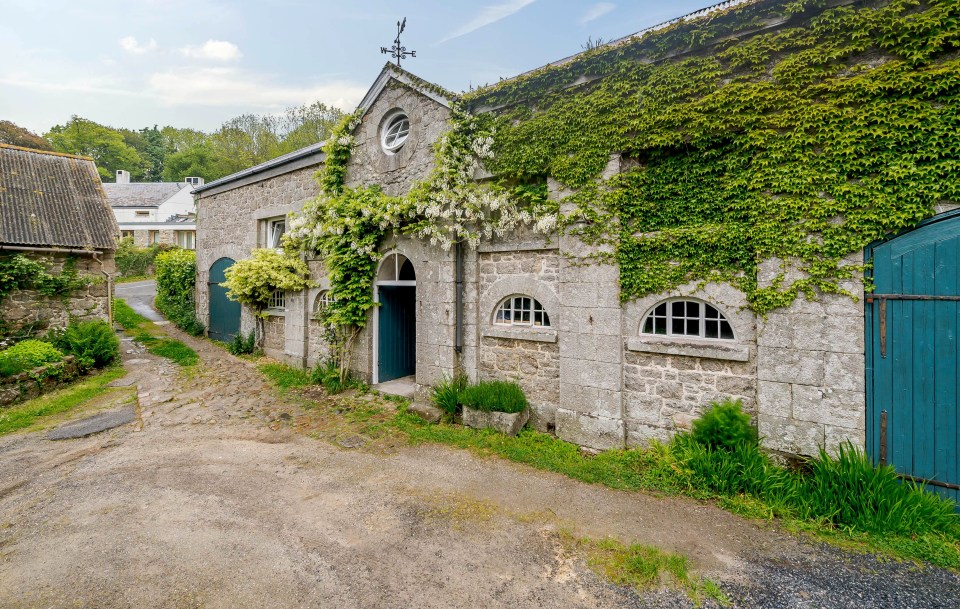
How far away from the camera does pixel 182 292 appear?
17203 mm

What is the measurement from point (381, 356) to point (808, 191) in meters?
8.20

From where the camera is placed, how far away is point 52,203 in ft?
40.5

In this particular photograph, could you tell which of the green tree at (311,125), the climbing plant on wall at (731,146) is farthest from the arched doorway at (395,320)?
the green tree at (311,125)

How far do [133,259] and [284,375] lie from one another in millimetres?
28216

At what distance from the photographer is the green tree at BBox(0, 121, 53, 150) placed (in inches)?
1141

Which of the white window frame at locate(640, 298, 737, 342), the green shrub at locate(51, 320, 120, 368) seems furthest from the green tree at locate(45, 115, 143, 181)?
the white window frame at locate(640, 298, 737, 342)

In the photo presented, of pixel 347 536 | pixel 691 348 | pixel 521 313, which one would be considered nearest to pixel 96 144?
pixel 521 313

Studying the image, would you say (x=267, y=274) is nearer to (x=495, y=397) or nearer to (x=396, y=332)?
(x=396, y=332)

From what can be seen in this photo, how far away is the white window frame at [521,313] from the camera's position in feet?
24.6

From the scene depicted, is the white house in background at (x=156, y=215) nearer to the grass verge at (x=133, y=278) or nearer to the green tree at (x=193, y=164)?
the grass verge at (x=133, y=278)

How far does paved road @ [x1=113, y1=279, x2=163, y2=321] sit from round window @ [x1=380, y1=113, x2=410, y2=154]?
49.5 feet

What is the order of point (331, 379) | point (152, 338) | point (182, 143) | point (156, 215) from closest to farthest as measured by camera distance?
1. point (331, 379)
2. point (152, 338)
3. point (156, 215)
4. point (182, 143)

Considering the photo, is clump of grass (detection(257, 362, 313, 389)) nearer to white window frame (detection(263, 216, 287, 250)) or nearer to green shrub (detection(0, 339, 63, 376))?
white window frame (detection(263, 216, 287, 250))

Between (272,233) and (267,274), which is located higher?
(272,233)
